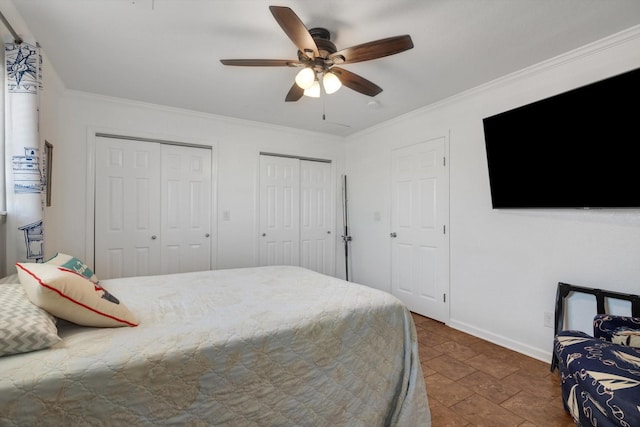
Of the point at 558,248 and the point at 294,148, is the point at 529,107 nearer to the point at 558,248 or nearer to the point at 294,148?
the point at 558,248

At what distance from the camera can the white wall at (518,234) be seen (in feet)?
6.88

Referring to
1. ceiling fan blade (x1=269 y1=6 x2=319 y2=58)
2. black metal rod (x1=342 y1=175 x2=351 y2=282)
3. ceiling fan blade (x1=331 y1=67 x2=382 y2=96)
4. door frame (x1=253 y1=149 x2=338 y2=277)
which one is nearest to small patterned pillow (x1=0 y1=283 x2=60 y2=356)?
ceiling fan blade (x1=269 y1=6 x2=319 y2=58)

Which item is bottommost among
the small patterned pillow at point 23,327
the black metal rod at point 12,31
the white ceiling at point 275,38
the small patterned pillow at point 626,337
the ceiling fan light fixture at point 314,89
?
the small patterned pillow at point 626,337

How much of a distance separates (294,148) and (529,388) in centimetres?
349

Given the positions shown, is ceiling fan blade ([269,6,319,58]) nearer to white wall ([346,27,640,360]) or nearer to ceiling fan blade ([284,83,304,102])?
ceiling fan blade ([284,83,304,102])

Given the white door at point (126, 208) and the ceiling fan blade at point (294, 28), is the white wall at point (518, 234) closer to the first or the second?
the ceiling fan blade at point (294, 28)

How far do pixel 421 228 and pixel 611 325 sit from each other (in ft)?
6.12

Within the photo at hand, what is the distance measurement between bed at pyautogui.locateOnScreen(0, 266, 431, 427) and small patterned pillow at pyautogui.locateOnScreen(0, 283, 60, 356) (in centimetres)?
3

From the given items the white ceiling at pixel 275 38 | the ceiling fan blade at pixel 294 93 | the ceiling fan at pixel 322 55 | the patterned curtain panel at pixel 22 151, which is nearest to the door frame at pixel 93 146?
the white ceiling at pixel 275 38

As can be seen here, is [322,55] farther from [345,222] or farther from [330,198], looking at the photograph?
[345,222]

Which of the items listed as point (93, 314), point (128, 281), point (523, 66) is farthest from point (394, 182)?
point (93, 314)

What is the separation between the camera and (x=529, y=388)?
6.79 feet

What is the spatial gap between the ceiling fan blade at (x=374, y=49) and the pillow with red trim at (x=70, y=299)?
1.73 meters

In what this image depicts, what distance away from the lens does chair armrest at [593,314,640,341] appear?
174cm
